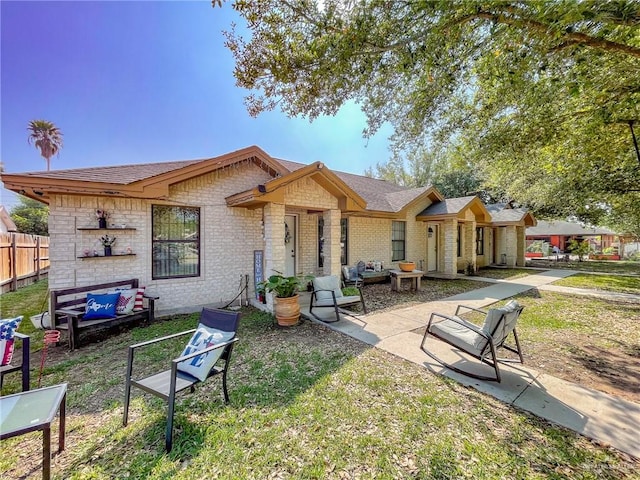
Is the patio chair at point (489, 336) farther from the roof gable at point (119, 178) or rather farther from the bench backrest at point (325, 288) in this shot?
the roof gable at point (119, 178)

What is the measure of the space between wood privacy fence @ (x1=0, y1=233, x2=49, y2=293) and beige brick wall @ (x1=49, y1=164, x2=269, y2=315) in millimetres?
6990

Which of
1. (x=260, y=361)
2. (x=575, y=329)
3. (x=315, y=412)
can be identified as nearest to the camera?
(x=315, y=412)

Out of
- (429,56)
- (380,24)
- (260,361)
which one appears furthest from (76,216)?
(429,56)

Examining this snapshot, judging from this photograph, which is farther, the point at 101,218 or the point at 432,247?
the point at 432,247

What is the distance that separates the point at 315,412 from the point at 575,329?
6.44 metres

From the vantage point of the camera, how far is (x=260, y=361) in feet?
15.1

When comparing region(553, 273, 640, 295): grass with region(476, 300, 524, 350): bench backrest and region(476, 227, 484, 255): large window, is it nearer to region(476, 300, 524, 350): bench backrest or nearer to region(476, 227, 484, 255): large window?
region(476, 227, 484, 255): large window

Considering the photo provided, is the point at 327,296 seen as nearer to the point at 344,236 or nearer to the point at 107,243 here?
the point at 344,236

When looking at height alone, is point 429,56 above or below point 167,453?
above

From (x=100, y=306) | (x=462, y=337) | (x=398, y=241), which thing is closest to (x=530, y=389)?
(x=462, y=337)

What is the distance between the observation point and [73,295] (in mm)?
6059

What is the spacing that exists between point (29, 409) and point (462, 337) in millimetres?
5097

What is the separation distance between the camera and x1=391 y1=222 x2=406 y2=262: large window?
1300 centimetres

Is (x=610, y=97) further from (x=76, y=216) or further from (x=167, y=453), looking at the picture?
(x=76, y=216)
